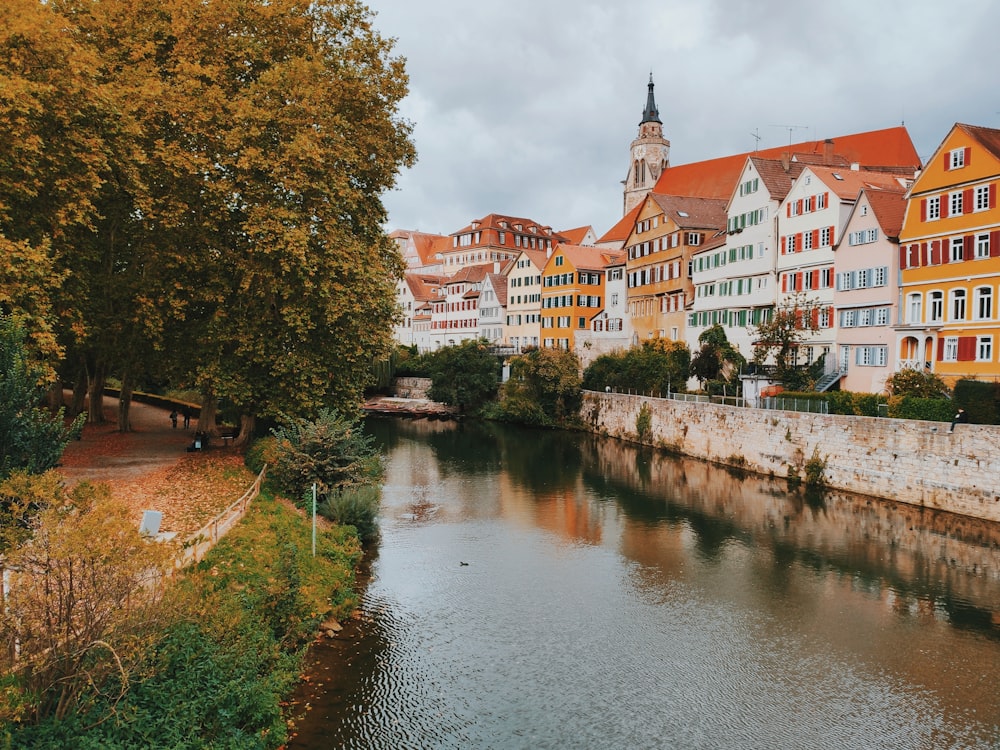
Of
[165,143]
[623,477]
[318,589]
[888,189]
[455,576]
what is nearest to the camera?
[318,589]

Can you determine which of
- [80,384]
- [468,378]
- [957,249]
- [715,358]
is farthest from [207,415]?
[468,378]

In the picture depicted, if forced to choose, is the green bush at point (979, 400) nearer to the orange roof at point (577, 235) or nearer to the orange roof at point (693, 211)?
the orange roof at point (693, 211)

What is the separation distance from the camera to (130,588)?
29.6 ft

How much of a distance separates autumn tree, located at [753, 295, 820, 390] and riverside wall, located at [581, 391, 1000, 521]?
12.8 feet

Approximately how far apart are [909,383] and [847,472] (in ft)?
14.7

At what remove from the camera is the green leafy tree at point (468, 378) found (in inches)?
2559

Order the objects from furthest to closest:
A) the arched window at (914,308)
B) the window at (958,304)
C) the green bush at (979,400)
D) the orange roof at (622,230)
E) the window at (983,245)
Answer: the orange roof at (622,230), the arched window at (914,308), the window at (958,304), the window at (983,245), the green bush at (979,400)

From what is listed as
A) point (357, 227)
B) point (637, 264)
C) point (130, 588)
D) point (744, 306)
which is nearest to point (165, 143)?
point (357, 227)

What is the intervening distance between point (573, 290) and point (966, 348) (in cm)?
3909

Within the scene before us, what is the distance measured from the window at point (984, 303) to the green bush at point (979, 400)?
533 centimetres

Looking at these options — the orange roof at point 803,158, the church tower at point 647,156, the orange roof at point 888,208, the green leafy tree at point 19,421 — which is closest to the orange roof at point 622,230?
the orange roof at point 803,158

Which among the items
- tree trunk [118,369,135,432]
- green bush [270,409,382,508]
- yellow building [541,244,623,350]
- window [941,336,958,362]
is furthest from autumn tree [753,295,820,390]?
tree trunk [118,369,135,432]

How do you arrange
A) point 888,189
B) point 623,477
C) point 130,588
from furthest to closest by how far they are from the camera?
point 888,189 < point 623,477 < point 130,588

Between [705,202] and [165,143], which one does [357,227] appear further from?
[705,202]
